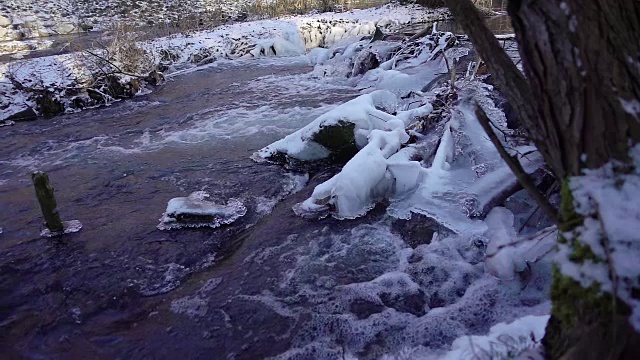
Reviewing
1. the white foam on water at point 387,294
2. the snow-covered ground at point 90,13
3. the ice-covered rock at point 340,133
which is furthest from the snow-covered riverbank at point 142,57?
the white foam on water at point 387,294

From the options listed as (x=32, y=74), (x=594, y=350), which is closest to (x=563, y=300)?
(x=594, y=350)

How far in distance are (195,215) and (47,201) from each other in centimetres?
150

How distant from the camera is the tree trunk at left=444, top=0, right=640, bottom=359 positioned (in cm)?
128

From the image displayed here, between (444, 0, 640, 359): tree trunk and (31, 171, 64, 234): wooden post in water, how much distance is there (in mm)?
4730

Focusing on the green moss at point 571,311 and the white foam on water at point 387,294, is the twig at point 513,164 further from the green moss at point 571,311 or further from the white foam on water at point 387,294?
the white foam on water at point 387,294

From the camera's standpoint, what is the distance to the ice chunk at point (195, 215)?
5.19m

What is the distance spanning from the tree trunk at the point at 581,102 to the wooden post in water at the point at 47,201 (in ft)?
15.5

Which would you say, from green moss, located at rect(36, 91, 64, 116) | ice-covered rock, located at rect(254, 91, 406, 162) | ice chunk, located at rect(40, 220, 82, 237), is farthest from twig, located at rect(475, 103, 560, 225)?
green moss, located at rect(36, 91, 64, 116)

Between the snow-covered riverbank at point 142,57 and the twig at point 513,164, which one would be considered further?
the snow-covered riverbank at point 142,57

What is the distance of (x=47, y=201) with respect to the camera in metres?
4.91

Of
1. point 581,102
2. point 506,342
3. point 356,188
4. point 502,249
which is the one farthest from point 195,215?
point 581,102

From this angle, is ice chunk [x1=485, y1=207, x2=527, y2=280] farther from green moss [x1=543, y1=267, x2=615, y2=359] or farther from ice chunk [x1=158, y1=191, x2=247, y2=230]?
ice chunk [x1=158, y1=191, x2=247, y2=230]

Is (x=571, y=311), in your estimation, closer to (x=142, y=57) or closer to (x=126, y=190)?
(x=126, y=190)

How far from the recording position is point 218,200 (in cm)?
575
